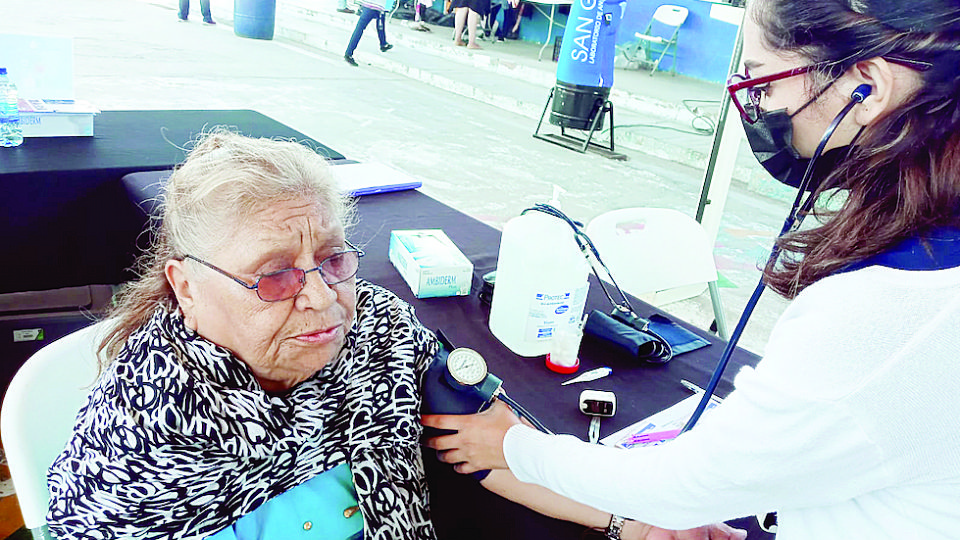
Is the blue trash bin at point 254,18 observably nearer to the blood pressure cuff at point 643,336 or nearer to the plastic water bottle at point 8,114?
the plastic water bottle at point 8,114

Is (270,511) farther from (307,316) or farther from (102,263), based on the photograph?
(102,263)

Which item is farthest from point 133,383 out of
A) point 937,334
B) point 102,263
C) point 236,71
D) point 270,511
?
point 236,71

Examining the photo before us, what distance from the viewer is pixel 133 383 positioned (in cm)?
103

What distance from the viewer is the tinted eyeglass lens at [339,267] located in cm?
117

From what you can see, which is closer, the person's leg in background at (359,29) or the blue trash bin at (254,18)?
the person's leg in background at (359,29)

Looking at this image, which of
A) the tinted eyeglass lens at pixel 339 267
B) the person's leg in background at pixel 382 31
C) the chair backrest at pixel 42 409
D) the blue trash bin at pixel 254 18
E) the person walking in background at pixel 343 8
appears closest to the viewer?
the chair backrest at pixel 42 409

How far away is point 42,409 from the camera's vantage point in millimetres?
1126

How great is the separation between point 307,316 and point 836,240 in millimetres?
835

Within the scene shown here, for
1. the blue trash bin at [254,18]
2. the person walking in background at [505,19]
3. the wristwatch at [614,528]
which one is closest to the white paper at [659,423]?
the wristwatch at [614,528]

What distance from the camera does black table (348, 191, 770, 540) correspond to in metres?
1.19

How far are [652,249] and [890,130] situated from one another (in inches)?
53.5

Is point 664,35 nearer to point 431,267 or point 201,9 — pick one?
point 201,9

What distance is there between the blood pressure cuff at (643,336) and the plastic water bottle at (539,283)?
0.11m

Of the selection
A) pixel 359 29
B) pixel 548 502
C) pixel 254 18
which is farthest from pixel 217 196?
pixel 254 18
